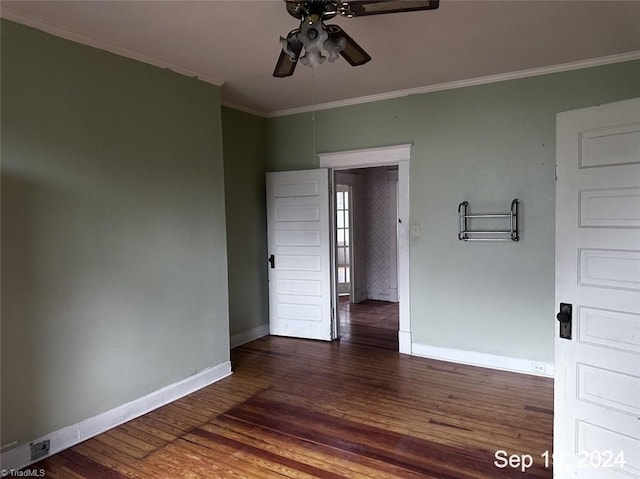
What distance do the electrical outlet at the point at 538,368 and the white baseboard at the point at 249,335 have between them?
114 inches

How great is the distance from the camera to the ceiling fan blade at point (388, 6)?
5.92 feet

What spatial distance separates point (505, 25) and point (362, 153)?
196cm

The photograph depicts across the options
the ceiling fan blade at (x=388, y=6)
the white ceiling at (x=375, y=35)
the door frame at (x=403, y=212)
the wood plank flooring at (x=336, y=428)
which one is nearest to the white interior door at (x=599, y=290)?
the wood plank flooring at (x=336, y=428)

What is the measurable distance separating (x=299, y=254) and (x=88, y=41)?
9.38 feet

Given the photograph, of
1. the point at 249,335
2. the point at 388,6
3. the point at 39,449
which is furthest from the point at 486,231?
the point at 39,449

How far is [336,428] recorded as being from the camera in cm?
281

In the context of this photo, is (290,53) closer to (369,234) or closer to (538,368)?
(538,368)

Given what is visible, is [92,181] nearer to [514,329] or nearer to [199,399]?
[199,399]

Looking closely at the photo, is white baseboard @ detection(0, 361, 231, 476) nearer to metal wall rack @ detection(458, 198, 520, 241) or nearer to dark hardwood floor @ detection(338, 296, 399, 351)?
dark hardwood floor @ detection(338, 296, 399, 351)

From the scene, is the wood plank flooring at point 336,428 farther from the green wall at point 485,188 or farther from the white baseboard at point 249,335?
the white baseboard at point 249,335

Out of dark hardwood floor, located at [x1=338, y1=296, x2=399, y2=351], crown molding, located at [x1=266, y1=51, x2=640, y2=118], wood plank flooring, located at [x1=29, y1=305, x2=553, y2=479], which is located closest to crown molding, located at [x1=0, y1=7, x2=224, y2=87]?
crown molding, located at [x1=266, y1=51, x2=640, y2=118]

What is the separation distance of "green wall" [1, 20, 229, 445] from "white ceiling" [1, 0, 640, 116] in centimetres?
18

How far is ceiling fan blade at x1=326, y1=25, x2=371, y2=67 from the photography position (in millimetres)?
2117

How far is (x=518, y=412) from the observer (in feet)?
9.82
